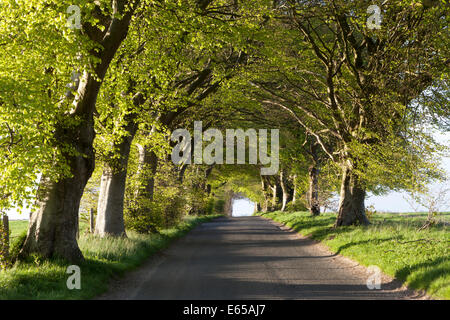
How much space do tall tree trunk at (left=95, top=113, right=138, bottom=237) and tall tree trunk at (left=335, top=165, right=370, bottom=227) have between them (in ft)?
36.0

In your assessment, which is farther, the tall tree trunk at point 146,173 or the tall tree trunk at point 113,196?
the tall tree trunk at point 146,173

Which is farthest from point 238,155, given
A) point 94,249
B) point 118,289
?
point 118,289

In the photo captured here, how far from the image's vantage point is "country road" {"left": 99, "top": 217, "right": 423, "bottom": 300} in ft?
32.1

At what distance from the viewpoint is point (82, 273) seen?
1086 centimetres

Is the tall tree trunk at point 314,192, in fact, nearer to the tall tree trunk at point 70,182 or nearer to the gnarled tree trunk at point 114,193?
the gnarled tree trunk at point 114,193

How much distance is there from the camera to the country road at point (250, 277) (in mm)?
9773

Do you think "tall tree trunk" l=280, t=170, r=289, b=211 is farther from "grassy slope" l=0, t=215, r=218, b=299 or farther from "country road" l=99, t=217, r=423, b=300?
"grassy slope" l=0, t=215, r=218, b=299

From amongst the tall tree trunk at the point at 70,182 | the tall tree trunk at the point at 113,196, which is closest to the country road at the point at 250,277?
the tall tree trunk at the point at 70,182

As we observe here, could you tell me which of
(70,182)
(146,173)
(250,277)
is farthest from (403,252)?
(146,173)

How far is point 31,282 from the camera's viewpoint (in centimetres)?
951

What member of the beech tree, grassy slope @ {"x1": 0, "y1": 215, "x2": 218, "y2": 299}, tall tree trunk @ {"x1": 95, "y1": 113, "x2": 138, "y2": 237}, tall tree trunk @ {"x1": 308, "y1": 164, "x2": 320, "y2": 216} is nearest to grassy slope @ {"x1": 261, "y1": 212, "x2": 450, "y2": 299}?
the beech tree

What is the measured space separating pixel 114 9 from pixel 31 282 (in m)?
6.98

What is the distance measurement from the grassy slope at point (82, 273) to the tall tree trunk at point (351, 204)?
11.1 metres

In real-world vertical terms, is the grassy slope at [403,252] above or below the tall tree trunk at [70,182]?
below
